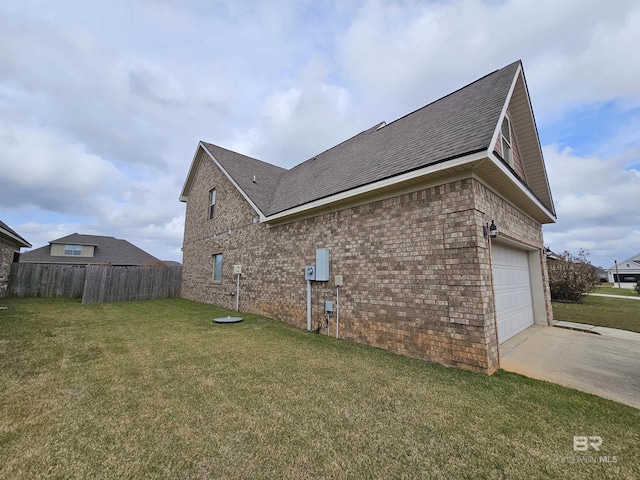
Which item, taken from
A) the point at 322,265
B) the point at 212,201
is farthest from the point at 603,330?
the point at 212,201

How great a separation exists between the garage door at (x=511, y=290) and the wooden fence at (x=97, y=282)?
1539cm

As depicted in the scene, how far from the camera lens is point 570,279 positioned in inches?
527

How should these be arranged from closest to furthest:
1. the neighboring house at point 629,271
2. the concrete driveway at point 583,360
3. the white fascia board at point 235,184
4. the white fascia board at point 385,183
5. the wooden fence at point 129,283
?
the concrete driveway at point 583,360, the white fascia board at point 385,183, the white fascia board at point 235,184, the wooden fence at point 129,283, the neighboring house at point 629,271

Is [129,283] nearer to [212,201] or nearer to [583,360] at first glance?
[212,201]

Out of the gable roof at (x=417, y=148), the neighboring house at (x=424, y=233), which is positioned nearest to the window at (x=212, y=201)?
the gable roof at (x=417, y=148)

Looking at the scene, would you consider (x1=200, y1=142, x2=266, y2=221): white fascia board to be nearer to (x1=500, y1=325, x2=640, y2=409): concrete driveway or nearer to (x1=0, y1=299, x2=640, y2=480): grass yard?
(x1=0, y1=299, x2=640, y2=480): grass yard

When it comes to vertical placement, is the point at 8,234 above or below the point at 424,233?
above

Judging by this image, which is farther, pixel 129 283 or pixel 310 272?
pixel 129 283

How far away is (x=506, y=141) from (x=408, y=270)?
15.1 feet

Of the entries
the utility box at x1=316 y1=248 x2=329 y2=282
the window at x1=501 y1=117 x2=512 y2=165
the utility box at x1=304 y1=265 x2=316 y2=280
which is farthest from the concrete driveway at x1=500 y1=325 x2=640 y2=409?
the window at x1=501 y1=117 x2=512 y2=165

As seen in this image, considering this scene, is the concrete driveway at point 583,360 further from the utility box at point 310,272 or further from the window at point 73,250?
the window at point 73,250

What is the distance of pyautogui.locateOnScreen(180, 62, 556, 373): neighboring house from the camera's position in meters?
4.36

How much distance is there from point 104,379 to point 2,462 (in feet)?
5.81

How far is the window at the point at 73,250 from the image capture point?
25.4m
